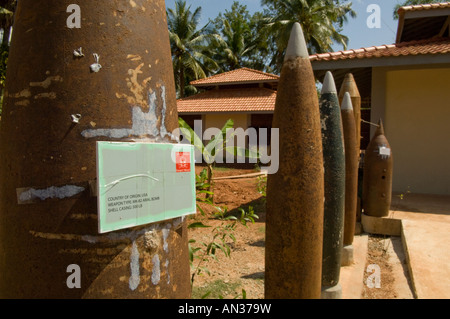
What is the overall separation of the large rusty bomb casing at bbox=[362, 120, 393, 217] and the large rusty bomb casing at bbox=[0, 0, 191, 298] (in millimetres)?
5557

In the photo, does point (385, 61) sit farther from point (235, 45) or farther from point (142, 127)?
point (235, 45)

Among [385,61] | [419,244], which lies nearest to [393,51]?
[385,61]

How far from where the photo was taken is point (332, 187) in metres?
3.27

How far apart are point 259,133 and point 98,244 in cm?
1747

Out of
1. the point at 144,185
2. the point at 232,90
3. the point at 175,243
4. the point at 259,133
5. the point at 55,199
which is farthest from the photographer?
the point at 232,90

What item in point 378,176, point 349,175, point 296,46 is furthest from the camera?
point 378,176

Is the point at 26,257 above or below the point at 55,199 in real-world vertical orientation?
below

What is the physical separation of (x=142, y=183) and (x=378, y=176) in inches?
222

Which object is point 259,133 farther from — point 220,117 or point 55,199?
point 55,199

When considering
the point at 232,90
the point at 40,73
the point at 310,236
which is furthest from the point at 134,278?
the point at 232,90

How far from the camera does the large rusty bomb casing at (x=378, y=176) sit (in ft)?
19.9

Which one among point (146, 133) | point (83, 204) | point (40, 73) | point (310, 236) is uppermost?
point (40, 73)

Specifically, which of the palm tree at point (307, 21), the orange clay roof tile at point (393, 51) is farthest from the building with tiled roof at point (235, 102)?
the orange clay roof tile at point (393, 51)

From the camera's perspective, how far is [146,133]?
4.68 ft
